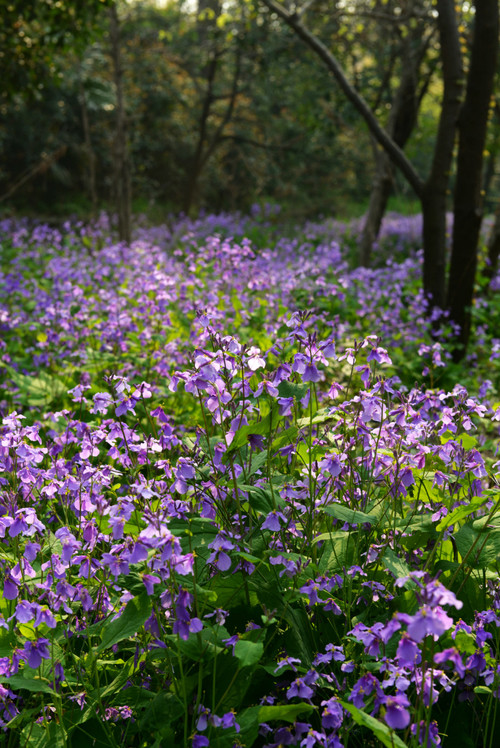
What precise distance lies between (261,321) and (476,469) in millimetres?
3017

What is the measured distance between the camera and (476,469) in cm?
209

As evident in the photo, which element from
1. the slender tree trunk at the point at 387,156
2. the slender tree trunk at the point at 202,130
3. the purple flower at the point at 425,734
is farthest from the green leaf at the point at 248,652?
the slender tree trunk at the point at 202,130

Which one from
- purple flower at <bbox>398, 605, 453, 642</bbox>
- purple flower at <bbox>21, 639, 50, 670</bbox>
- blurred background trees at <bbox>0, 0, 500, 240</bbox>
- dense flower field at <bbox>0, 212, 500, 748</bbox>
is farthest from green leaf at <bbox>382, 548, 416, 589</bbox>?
blurred background trees at <bbox>0, 0, 500, 240</bbox>

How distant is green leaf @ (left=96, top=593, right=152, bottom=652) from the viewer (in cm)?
175

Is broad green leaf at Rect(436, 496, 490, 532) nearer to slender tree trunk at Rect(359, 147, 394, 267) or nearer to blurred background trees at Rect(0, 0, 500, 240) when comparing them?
slender tree trunk at Rect(359, 147, 394, 267)

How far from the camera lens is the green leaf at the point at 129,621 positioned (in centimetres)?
175

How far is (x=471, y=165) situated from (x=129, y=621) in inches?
212

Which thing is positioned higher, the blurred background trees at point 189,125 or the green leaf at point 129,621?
the blurred background trees at point 189,125

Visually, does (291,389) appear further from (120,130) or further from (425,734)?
(120,130)

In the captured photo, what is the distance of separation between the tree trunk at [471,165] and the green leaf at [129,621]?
14.3 feet

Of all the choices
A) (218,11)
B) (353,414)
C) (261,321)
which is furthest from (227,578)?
(218,11)

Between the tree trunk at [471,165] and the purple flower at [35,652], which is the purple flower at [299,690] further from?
the tree trunk at [471,165]

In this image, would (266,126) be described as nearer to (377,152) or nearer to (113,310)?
(377,152)

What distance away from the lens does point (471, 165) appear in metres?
6.01
